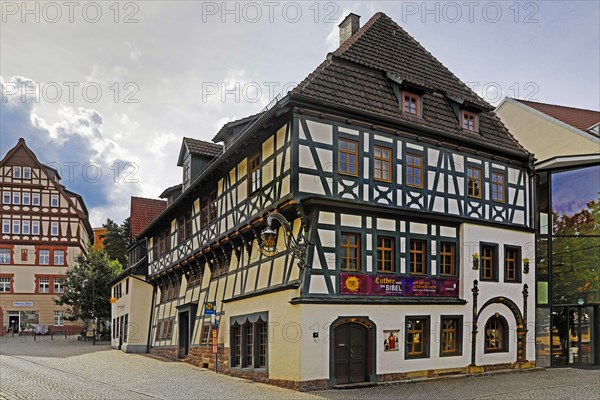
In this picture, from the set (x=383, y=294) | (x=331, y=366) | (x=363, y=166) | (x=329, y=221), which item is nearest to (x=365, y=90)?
(x=363, y=166)

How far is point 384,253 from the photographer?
19875 millimetres

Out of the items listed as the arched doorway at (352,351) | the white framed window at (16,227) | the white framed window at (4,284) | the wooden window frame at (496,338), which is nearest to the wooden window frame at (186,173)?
the arched doorway at (352,351)

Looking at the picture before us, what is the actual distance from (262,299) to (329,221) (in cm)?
356

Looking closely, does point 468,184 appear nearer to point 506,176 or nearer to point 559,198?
point 506,176

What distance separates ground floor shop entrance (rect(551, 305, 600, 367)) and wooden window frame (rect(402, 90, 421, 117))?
9.22m

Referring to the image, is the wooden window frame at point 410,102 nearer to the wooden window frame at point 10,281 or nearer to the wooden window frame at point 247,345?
the wooden window frame at point 247,345

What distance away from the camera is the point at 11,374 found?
21.8 metres

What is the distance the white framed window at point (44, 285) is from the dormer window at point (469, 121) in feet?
163

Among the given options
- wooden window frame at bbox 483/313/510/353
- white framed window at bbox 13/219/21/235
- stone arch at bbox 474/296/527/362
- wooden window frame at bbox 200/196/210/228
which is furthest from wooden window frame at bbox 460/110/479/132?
white framed window at bbox 13/219/21/235

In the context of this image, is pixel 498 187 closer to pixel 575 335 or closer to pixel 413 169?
pixel 413 169

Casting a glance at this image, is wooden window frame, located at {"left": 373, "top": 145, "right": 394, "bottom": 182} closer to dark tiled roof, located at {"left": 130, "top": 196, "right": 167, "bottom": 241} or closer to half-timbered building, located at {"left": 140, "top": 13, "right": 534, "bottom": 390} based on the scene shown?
half-timbered building, located at {"left": 140, "top": 13, "right": 534, "bottom": 390}

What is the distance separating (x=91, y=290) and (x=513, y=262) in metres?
34.7

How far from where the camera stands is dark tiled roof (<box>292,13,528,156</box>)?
791 inches

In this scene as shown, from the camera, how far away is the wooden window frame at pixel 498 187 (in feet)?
76.4
